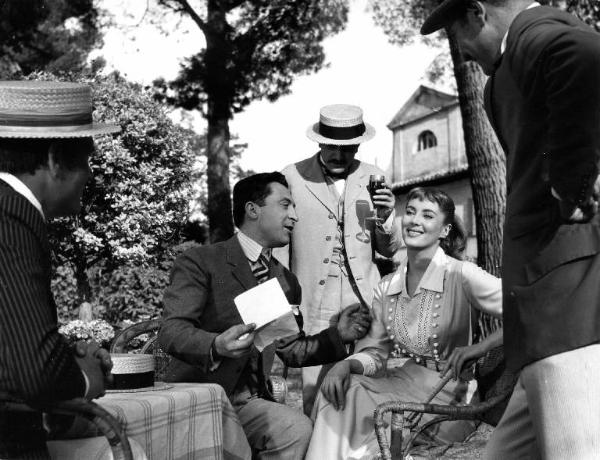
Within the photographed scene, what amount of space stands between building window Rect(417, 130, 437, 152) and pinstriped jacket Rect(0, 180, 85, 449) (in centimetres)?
4032

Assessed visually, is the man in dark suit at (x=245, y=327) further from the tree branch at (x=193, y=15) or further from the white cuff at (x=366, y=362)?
the tree branch at (x=193, y=15)

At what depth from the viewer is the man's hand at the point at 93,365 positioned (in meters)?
2.01

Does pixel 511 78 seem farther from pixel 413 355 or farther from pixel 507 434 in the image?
pixel 413 355

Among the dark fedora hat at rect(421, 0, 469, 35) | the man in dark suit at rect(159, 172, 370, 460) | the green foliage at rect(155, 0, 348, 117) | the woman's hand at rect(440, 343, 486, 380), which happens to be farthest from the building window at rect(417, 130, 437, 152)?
the dark fedora hat at rect(421, 0, 469, 35)

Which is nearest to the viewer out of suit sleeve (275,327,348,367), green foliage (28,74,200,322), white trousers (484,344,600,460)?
white trousers (484,344,600,460)

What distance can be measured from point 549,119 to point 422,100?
138 ft

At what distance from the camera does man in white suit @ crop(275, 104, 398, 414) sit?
4.75 m

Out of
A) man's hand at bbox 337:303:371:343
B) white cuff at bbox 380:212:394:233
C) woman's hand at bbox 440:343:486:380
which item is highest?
white cuff at bbox 380:212:394:233

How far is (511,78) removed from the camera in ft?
7.06

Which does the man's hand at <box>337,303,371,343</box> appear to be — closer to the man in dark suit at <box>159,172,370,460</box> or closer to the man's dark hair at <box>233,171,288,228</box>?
the man in dark suit at <box>159,172,370,460</box>

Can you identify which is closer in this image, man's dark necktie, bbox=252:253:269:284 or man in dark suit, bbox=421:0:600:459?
man in dark suit, bbox=421:0:600:459

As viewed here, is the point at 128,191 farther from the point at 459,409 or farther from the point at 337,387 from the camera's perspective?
the point at 459,409

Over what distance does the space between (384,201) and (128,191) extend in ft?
16.4

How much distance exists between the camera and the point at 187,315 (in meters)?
3.36
